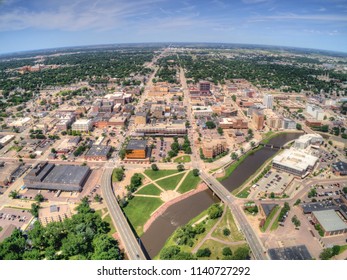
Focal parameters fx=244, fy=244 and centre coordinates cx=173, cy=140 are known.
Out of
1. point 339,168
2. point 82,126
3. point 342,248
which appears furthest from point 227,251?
point 82,126

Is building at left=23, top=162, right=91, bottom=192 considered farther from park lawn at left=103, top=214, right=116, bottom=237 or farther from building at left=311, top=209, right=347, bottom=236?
building at left=311, top=209, right=347, bottom=236

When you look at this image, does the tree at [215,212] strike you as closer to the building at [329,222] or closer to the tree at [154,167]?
the building at [329,222]

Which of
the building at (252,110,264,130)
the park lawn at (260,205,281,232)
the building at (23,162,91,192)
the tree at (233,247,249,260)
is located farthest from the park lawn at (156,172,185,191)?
the building at (252,110,264,130)

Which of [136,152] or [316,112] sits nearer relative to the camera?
[136,152]

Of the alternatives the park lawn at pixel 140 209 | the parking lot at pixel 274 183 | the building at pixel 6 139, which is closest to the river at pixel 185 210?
the park lawn at pixel 140 209

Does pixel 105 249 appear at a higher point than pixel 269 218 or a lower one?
higher

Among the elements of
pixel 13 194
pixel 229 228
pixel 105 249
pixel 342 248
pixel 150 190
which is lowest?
pixel 342 248

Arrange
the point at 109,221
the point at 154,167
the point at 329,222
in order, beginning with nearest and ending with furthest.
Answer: the point at 329,222 → the point at 109,221 → the point at 154,167

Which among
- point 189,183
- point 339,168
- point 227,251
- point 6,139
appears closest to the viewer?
point 227,251

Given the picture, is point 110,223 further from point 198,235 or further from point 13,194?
point 13,194
